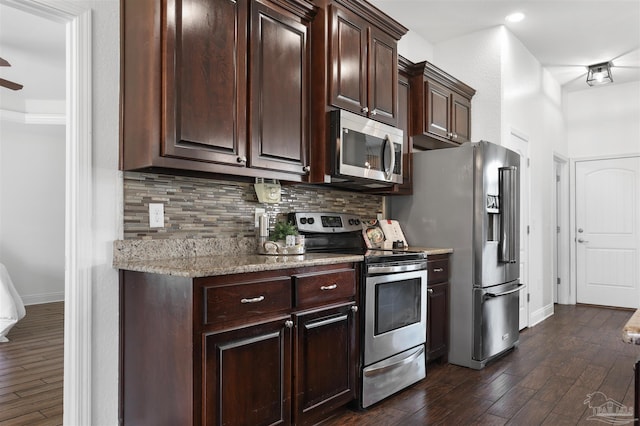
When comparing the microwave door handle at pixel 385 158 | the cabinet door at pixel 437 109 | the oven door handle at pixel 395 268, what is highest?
the cabinet door at pixel 437 109

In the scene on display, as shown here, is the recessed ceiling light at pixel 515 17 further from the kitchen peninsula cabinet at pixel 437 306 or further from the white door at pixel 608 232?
the white door at pixel 608 232

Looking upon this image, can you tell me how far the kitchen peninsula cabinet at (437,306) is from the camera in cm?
326

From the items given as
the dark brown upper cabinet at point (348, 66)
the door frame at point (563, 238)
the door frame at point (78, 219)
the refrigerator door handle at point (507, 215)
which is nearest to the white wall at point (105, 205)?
the door frame at point (78, 219)

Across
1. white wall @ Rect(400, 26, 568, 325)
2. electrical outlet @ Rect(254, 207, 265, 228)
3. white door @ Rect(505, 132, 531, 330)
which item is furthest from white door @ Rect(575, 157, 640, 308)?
electrical outlet @ Rect(254, 207, 265, 228)

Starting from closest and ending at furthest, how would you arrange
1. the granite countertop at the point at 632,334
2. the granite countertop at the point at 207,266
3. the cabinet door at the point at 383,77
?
the granite countertop at the point at 632,334
the granite countertop at the point at 207,266
the cabinet door at the point at 383,77

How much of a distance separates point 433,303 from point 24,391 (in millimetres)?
2837

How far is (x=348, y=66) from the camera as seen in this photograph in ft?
9.36

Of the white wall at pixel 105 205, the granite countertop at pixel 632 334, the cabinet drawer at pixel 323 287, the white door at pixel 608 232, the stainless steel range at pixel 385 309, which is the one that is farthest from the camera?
the white door at pixel 608 232

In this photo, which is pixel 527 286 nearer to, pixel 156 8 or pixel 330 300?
pixel 330 300

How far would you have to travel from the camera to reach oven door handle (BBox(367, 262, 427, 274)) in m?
2.60

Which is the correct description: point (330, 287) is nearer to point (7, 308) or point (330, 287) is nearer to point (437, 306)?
point (437, 306)

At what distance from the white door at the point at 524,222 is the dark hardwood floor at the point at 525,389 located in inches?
16.9

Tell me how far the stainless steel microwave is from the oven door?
71 cm

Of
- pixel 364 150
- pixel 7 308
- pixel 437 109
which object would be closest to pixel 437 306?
pixel 364 150
